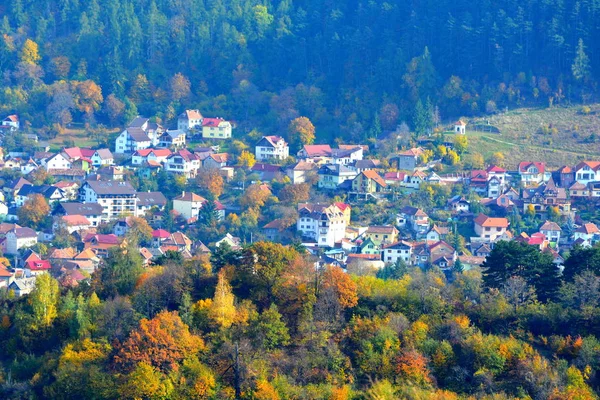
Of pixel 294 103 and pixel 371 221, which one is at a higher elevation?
pixel 294 103

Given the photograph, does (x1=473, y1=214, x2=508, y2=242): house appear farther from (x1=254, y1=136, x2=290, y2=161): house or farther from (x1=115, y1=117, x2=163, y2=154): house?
(x1=115, y1=117, x2=163, y2=154): house

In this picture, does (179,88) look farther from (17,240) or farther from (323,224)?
(323,224)

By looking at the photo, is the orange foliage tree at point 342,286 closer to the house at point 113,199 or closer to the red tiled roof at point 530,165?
the house at point 113,199

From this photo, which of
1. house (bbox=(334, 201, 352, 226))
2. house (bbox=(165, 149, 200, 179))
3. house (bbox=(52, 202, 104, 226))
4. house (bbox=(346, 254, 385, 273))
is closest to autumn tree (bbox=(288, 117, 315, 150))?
house (bbox=(165, 149, 200, 179))

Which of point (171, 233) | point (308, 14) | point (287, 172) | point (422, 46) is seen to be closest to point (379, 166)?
point (287, 172)

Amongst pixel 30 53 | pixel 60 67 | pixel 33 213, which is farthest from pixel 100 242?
pixel 30 53

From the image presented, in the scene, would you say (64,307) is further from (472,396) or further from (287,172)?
(287,172)
